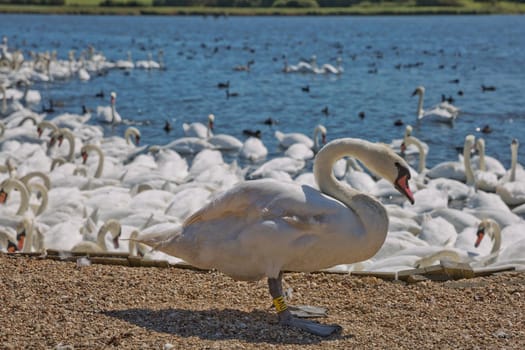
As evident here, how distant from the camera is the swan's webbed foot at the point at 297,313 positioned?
210 inches

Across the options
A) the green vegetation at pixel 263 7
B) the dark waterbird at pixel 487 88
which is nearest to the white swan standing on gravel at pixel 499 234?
the dark waterbird at pixel 487 88

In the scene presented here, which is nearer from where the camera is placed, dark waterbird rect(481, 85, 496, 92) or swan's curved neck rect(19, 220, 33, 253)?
swan's curved neck rect(19, 220, 33, 253)

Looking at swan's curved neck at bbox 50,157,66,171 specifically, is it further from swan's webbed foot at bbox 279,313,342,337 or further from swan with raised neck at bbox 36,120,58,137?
swan's webbed foot at bbox 279,313,342,337

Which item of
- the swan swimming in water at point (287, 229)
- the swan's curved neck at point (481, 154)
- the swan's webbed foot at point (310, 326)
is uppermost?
the swan swimming in water at point (287, 229)

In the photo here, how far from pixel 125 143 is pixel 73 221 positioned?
9728mm

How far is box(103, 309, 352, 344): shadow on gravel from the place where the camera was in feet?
17.2

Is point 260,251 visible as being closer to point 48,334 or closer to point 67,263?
point 48,334

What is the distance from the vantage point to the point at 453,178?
1669 centimetres

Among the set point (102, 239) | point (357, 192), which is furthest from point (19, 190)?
point (357, 192)

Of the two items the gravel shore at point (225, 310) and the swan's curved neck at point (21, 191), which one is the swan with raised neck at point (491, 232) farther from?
the swan's curved neck at point (21, 191)

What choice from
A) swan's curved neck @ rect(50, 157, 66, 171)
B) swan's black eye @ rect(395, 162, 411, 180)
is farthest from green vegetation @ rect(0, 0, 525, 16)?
swan's black eye @ rect(395, 162, 411, 180)

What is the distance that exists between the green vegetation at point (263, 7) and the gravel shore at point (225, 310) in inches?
3627

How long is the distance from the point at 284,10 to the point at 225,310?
100254 millimetres

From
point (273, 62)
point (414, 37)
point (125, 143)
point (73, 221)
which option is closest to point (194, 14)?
point (414, 37)
